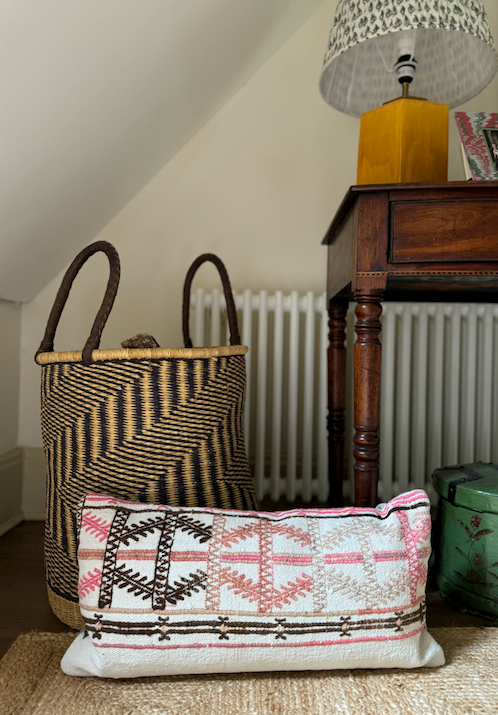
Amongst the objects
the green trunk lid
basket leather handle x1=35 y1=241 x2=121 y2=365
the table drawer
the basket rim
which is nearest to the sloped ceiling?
basket leather handle x1=35 y1=241 x2=121 y2=365

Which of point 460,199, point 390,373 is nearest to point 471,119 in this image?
point 460,199

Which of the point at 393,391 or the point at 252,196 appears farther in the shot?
the point at 252,196

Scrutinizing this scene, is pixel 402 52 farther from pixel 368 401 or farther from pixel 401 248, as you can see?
pixel 368 401

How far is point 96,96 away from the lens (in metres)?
1.02

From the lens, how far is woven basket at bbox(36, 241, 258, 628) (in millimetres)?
803

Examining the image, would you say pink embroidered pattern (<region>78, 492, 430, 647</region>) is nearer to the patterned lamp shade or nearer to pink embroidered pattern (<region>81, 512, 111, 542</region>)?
pink embroidered pattern (<region>81, 512, 111, 542</region>)

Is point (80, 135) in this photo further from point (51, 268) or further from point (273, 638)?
point (273, 638)

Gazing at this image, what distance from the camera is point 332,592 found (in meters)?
0.66

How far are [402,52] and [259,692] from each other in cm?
135

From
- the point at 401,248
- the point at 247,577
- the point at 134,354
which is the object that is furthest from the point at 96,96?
the point at 247,577

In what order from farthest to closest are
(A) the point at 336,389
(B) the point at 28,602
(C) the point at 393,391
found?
1. (C) the point at 393,391
2. (A) the point at 336,389
3. (B) the point at 28,602

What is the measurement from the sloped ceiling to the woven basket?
0.34m

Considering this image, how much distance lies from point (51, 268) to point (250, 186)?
2.27ft

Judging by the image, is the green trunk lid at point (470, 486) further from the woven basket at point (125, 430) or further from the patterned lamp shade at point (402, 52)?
the patterned lamp shade at point (402, 52)
